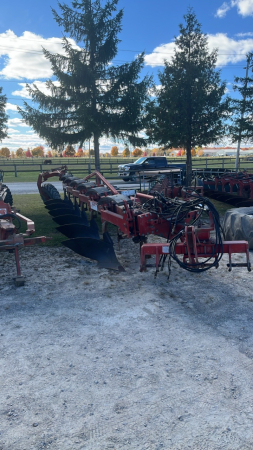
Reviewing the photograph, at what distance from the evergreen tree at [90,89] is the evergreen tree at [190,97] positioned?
842 mm

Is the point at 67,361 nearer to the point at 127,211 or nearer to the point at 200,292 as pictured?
the point at 200,292

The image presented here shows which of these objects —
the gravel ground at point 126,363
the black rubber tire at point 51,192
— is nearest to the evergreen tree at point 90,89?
the black rubber tire at point 51,192

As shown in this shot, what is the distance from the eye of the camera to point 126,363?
317cm

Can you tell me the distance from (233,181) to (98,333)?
10.2 meters

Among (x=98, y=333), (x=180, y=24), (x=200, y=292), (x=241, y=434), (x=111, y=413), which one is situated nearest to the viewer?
(x=241, y=434)

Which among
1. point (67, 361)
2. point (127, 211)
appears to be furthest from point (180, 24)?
point (67, 361)

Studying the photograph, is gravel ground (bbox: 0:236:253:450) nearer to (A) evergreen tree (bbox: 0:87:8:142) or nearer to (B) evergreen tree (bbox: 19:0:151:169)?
(B) evergreen tree (bbox: 19:0:151:169)

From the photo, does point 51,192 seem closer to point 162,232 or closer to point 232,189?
point 162,232

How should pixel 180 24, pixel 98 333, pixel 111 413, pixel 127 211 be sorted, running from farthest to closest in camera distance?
pixel 180 24 → pixel 127 211 → pixel 98 333 → pixel 111 413

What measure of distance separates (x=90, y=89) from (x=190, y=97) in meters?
3.87

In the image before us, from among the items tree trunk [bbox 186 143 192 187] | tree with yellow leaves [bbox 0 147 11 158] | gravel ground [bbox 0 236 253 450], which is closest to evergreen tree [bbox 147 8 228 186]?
tree trunk [bbox 186 143 192 187]

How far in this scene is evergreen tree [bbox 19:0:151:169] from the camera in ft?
43.9

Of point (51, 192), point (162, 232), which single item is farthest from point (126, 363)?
point (51, 192)

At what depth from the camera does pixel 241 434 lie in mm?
2381
